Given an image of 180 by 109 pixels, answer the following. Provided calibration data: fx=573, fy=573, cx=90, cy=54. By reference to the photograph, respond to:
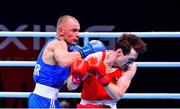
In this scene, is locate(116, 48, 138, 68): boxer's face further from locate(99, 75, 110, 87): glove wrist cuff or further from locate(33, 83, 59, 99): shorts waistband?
locate(33, 83, 59, 99): shorts waistband

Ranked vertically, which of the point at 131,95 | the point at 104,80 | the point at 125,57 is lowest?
the point at 131,95

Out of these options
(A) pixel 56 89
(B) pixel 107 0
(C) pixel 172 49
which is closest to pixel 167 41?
(C) pixel 172 49

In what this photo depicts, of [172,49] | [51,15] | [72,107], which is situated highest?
[51,15]

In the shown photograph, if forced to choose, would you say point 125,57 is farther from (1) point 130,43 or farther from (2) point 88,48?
(2) point 88,48

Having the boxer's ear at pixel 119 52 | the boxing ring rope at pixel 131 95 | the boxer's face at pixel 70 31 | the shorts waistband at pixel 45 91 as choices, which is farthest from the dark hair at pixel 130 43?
the boxing ring rope at pixel 131 95

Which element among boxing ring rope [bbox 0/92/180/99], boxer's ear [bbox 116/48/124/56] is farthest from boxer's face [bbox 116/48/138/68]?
boxing ring rope [bbox 0/92/180/99]

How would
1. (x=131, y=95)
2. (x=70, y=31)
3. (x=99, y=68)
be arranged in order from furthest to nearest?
(x=131, y=95) < (x=70, y=31) < (x=99, y=68)

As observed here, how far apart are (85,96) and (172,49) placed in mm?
3399

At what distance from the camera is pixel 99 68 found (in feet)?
11.0

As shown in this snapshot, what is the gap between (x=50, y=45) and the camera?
3.68 meters

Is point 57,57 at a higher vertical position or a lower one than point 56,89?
higher

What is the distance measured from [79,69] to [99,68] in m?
0.12

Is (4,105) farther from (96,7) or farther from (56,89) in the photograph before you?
(56,89)

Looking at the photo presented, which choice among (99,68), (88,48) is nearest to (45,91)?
(88,48)
